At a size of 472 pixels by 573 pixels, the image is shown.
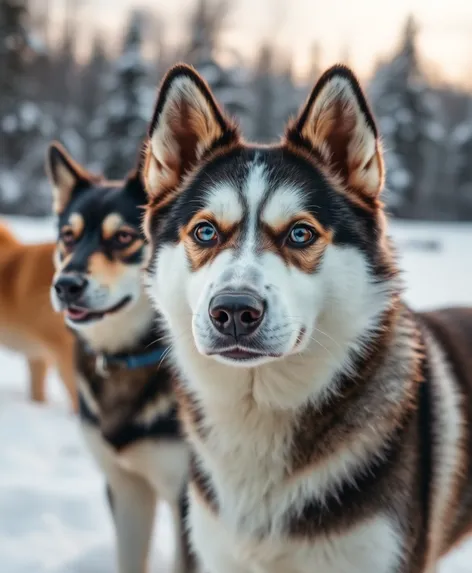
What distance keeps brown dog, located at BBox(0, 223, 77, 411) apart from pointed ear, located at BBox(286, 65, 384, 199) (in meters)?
2.84

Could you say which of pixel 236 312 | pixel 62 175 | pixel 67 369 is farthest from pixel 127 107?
pixel 236 312

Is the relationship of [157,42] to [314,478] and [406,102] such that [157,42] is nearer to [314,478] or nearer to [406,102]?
[406,102]

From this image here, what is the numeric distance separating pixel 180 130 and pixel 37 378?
11.5 ft

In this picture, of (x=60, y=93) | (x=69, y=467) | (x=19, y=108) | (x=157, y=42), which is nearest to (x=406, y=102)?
(x=157, y=42)

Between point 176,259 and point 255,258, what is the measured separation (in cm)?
34

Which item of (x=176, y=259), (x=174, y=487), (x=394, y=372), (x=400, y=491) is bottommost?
(x=174, y=487)

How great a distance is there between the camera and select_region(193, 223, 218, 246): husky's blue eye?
173 cm

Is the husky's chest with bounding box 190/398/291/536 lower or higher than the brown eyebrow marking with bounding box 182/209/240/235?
lower

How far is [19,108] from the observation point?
1953 cm

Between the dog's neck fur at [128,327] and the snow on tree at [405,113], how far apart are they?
2045 cm

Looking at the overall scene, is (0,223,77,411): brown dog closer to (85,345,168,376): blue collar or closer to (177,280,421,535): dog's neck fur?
(85,345,168,376): blue collar

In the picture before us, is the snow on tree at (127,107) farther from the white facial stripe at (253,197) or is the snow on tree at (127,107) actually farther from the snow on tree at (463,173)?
the white facial stripe at (253,197)

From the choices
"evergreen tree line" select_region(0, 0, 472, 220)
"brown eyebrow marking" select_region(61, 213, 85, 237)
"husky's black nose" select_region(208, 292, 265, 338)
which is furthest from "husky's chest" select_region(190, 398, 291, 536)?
"evergreen tree line" select_region(0, 0, 472, 220)

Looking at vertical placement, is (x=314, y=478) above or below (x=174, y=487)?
above
